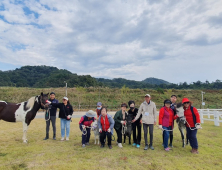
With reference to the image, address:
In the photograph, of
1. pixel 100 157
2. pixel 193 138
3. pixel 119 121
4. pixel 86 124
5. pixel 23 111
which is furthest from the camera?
pixel 23 111

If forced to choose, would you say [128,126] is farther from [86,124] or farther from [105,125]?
[86,124]

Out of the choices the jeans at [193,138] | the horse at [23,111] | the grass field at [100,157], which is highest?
the horse at [23,111]

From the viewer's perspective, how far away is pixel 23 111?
18.9 feet

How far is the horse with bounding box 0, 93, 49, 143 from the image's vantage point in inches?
225

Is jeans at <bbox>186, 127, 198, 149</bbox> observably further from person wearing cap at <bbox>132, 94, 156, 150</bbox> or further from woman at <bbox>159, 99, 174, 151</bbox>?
person wearing cap at <bbox>132, 94, 156, 150</bbox>

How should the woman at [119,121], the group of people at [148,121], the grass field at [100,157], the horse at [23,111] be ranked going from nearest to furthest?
the grass field at [100,157] < the group of people at [148,121] < the woman at [119,121] < the horse at [23,111]

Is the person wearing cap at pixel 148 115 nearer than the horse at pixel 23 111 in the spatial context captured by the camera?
Yes

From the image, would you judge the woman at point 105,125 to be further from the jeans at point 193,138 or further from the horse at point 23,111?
the jeans at point 193,138

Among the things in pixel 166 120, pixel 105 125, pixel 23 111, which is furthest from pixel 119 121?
pixel 23 111

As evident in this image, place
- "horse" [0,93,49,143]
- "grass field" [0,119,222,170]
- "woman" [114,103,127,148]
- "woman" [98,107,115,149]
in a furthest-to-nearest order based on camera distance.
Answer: "horse" [0,93,49,143]
"woman" [114,103,127,148]
"woman" [98,107,115,149]
"grass field" [0,119,222,170]

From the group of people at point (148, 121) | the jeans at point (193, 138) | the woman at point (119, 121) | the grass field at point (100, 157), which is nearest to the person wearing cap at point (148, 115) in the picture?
the group of people at point (148, 121)

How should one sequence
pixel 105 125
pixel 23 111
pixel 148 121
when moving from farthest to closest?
pixel 23 111, pixel 105 125, pixel 148 121

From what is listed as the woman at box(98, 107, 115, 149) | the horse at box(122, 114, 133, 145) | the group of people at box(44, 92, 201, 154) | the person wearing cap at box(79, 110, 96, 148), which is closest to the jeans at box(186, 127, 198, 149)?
the group of people at box(44, 92, 201, 154)

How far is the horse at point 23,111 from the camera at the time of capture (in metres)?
5.70
